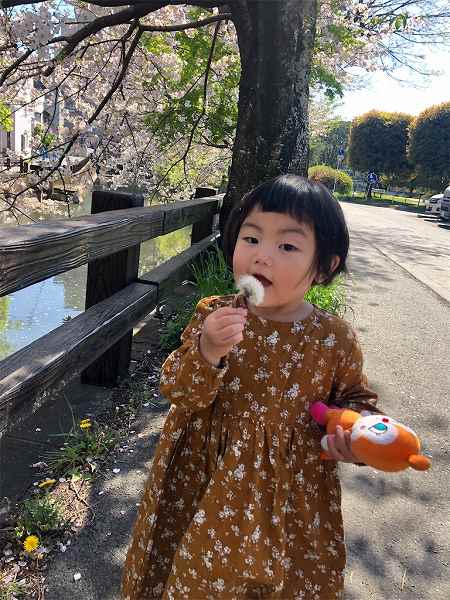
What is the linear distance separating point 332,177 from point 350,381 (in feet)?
99.0

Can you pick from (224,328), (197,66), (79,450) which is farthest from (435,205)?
(224,328)

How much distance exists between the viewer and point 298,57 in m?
4.40

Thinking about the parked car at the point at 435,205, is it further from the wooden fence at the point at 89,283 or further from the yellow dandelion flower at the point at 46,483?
the yellow dandelion flower at the point at 46,483

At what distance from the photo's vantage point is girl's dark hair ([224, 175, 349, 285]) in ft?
4.84

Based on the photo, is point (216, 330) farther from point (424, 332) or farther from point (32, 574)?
point (424, 332)

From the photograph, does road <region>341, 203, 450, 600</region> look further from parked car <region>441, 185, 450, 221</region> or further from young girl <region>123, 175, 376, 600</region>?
parked car <region>441, 185, 450, 221</region>

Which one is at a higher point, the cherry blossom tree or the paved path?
the cherry blossom tree

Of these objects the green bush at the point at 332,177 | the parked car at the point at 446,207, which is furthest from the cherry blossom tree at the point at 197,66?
the green bush at the point at 332,177

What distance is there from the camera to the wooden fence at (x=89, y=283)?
170 cm

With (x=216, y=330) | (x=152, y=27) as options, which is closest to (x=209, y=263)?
(x=152, y=27)

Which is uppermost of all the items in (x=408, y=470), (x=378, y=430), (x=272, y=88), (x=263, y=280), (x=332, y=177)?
(x=272, y=88)

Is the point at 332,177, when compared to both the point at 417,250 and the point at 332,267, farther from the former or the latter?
the point at 332,267

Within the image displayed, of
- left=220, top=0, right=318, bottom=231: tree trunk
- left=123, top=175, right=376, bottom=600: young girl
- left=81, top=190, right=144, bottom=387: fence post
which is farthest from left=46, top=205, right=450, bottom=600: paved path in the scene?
left=220, top=0, right=318, bottom=231: tree trunk

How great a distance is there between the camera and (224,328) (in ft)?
4.25
